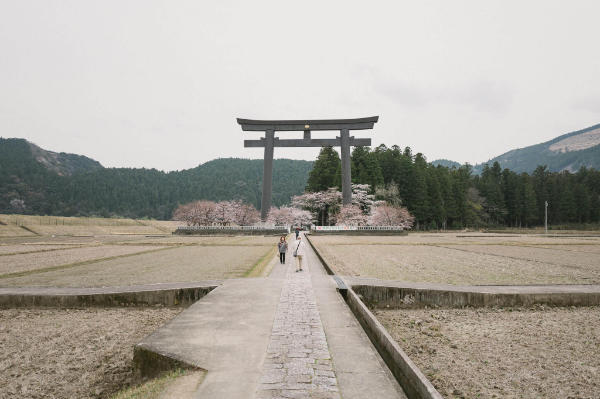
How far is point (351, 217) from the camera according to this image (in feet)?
132

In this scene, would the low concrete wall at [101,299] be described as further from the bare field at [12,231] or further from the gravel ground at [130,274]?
the bare field at [12,231]

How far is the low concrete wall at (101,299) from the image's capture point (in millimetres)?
7012

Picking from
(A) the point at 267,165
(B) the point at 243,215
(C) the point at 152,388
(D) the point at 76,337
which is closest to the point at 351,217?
(A) the point at 267,165

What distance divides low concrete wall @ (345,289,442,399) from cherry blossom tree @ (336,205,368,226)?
32075 millimetres

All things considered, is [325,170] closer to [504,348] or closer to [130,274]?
[130,274]

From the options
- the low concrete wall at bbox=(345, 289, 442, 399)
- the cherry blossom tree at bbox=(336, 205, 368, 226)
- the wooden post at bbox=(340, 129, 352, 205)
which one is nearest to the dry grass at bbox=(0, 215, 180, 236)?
the cherry blossom tree at bbox=(336, 205, 368, 226)

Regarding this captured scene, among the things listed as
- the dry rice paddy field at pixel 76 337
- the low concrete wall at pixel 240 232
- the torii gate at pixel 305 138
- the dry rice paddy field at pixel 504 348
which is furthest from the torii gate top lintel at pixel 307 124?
the dry rice paddy field at pixel 504 348

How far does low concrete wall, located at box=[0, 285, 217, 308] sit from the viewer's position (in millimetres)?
7012

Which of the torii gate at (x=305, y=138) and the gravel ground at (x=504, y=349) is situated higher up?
the torii gate at (x=305, y=138)

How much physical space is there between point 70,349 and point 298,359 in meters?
3.72

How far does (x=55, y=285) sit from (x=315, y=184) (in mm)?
45557

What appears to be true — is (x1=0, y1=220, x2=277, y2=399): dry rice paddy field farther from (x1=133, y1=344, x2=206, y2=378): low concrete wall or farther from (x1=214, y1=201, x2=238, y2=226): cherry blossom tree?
(x1=214, y1=201, x2=238, y2=226): cherry blossom tree

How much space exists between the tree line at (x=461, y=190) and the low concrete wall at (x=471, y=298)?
1593 inches

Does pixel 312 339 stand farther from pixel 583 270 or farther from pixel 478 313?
pixel 583 270
